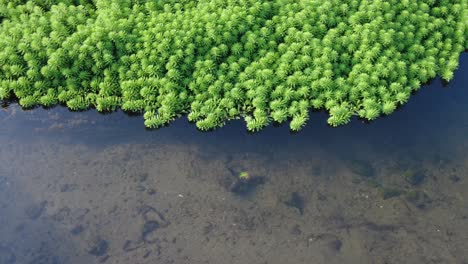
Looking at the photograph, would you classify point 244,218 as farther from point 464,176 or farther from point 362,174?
point 464,176

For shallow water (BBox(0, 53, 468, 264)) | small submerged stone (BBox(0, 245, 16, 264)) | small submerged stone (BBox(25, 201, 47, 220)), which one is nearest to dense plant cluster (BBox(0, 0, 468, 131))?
shallow water (BBox(0, 53, 468, 264))

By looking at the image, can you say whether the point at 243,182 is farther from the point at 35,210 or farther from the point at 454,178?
the point at 454,178

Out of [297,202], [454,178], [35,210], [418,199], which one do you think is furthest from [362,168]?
[35,210]

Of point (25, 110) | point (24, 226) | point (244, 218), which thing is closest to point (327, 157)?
point (244, 218)

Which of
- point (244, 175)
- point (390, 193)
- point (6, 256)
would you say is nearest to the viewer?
point (6, 256)

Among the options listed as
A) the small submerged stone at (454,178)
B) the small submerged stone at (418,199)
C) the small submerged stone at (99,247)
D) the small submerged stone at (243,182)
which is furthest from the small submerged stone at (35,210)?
the small submerged stone at (454,178)

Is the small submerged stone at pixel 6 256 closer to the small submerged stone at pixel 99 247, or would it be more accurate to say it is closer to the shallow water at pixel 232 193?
the shallow water at pixel 232 193
